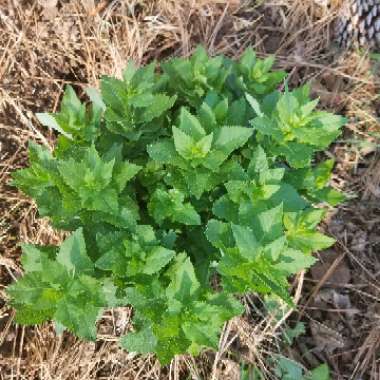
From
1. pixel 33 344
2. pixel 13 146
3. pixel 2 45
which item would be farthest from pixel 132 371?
pixel 2 45

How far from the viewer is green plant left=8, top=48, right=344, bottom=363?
1.56 metres

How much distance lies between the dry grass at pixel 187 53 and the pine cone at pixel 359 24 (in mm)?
61

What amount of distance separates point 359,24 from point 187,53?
0.85 m

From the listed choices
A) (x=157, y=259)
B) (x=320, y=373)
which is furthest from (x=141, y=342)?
(x=320, y=373)

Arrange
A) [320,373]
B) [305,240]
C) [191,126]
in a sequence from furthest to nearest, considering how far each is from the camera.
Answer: [320,373] → [305,240] → [191,126]

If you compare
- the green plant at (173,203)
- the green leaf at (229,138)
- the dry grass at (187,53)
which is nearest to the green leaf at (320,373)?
the dry grass at (187,53)

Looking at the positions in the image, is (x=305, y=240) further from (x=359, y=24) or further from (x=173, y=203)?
(x=359, y=24)

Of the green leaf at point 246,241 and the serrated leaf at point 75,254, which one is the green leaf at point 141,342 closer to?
the serrated leaf at point 75,254

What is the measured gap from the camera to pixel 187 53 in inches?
101

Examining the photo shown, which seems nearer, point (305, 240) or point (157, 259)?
point (157, 259)

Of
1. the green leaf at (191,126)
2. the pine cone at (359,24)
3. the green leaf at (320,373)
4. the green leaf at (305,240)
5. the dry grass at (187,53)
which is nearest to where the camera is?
the green leaf at (191,126)

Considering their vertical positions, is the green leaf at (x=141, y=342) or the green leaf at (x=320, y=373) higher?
the green leaf at (x=141, y=342)

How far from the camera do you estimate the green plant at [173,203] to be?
156cm

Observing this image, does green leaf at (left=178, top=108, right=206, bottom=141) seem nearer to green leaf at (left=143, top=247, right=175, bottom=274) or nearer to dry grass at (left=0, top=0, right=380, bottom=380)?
green leaf at (left=143, top=247, right=175, bottom=274)
